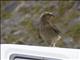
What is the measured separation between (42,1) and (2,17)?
0.52m

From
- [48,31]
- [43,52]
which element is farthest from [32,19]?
[43,52]

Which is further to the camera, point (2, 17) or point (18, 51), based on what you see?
point (2, 17)

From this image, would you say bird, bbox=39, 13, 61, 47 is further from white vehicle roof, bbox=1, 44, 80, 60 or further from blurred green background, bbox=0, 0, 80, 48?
white vehicle roof, bbox=1, 44, 80, 60

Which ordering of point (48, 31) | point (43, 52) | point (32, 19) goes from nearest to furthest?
point (43, 52) → point (48, 31) → point (32, 19)

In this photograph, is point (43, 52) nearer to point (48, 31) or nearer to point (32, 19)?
point (48, 31)

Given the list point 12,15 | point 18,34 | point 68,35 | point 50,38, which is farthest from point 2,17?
point 68,35

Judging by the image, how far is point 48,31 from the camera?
5.87 feet

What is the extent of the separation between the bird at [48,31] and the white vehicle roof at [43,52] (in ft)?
0.99

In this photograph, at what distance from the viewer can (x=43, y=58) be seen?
1392 millimetres

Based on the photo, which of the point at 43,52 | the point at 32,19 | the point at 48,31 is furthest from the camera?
the point at 32,19

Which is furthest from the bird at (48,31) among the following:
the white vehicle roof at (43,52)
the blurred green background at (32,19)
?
the white vehicle roof at (43,52)

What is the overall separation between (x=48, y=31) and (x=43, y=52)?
415 mm

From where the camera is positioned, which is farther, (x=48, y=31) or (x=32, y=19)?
(x=32, y=19)

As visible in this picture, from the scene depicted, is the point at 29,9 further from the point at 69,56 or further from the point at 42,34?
the point at 69,56
